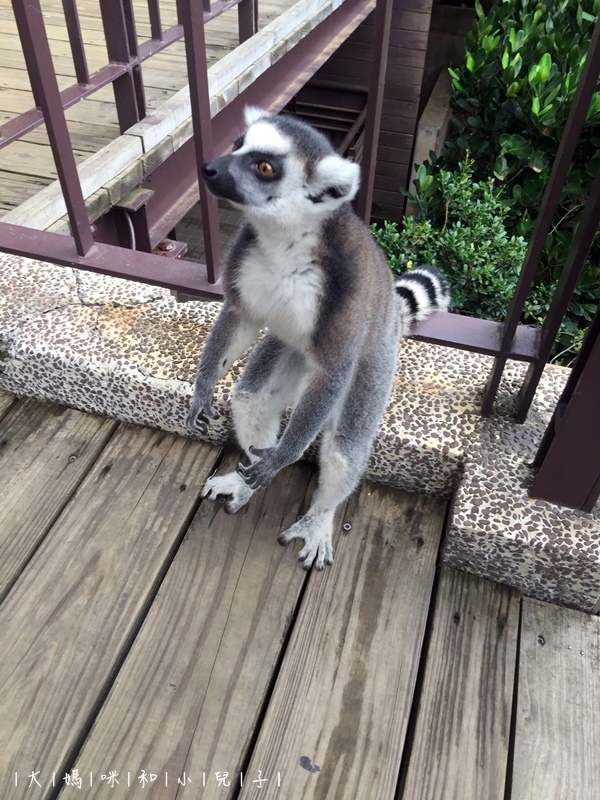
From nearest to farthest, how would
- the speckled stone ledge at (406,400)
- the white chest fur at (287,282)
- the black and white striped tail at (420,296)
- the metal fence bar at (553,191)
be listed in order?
1. the metal fence bar at (553,191)
2. the white chest fur at (287,282)
3. the speckled stone ledge at (406,400)
4. the black and white striped tail at (420,296)

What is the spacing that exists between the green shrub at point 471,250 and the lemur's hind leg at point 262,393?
5.89 ft

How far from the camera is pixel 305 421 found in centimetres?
145

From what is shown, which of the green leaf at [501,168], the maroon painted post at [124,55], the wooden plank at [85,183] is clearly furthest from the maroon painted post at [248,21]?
the green leaf at [501,168]

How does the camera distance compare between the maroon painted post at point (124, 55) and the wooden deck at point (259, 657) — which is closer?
the wooden deck at point (259, 657)

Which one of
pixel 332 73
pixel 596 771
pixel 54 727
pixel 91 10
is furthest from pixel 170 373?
pixel 332 73

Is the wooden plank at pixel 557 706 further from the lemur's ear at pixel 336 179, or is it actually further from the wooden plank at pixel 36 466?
the wooden plank at pixel 36 466

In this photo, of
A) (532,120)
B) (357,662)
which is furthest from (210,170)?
(532,120)

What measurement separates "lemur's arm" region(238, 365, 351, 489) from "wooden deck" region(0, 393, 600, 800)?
0.81 feet

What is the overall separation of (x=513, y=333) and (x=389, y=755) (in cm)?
96

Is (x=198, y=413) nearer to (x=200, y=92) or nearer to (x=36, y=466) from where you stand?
(x=36, y=466)

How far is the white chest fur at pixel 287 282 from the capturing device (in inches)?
52.6

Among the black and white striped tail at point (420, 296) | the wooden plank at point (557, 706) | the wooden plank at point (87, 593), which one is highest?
the black and white striped tail at point (420, 296)

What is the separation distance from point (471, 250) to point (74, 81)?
96.4 inches

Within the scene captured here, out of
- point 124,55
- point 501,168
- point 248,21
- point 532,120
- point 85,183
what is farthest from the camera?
point 248,21
